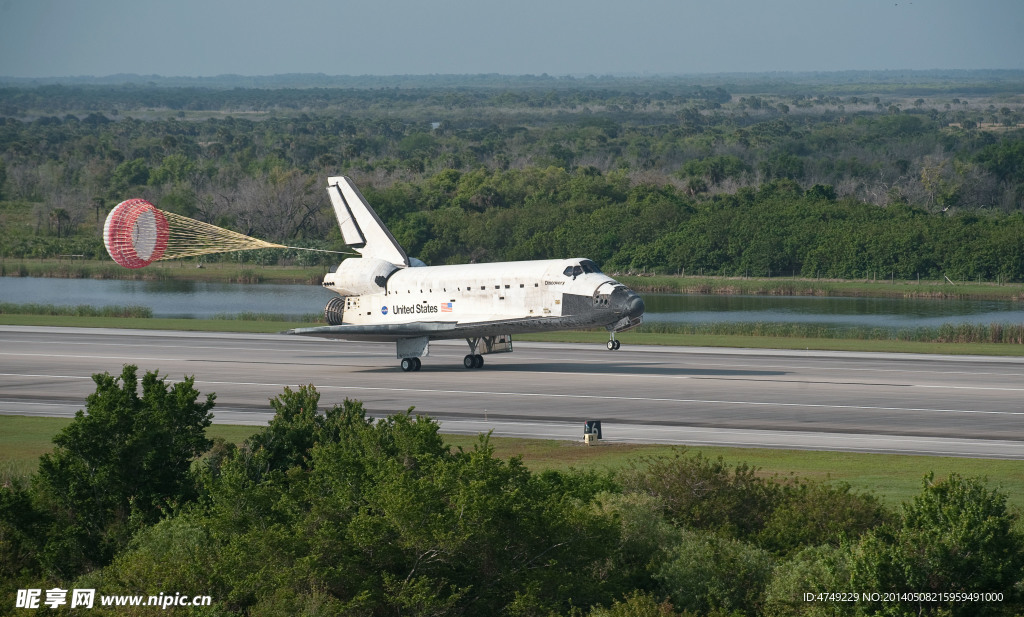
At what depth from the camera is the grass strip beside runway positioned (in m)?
21.5

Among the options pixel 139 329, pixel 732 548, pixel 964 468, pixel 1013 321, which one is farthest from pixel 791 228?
pixel 732 548

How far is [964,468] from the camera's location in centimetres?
2306

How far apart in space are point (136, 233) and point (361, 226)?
7989 millimetres

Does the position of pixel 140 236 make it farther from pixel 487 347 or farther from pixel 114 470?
pixel 114 470

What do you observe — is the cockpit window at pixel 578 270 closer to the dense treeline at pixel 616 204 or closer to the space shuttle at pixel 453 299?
the space shuttle at pixel 453 299

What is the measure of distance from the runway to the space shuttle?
1343 mm

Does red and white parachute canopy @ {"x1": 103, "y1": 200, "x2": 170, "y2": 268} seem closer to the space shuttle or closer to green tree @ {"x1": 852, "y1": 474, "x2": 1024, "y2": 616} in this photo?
the space shuttle

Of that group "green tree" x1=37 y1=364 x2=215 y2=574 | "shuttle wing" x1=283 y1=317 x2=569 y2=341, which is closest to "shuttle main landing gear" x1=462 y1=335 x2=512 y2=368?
"shuttle wing" x1=283 y1=317 x2=569 y2=341

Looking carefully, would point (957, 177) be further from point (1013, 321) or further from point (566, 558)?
point (566, 558)

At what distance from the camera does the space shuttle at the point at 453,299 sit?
130 feet

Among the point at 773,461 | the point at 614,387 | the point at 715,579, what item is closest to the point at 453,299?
the point at 614,387

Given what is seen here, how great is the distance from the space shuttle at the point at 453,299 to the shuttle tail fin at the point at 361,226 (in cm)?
4

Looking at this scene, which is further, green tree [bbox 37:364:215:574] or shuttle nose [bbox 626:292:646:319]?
shuttle nose [bbox 626:292:646:319]

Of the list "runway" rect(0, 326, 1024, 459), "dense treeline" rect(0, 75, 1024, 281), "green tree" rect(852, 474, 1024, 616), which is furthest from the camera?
"dense treeline" rect(0, 75, 1024, 281)
